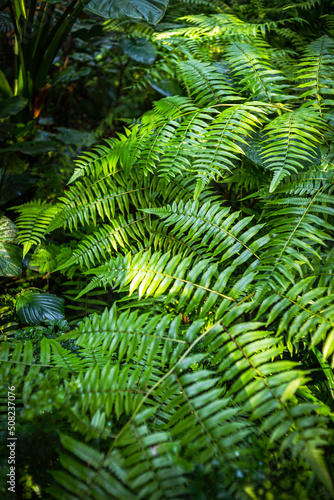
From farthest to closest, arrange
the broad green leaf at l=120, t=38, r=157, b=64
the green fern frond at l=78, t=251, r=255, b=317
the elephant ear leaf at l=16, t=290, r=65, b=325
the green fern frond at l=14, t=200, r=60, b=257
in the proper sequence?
the broad green leaf at l=120, t=38, r=157, b=64 → the green fern frond at l=14, t=200, r=60, b=257 → the elephant ear leaf at l=16, t=290, r=65, b=325 → the green fern frond at l=78, t=251, r=255, b=317

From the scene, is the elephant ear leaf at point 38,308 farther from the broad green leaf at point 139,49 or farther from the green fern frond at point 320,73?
the broad green leaf at point 139,49

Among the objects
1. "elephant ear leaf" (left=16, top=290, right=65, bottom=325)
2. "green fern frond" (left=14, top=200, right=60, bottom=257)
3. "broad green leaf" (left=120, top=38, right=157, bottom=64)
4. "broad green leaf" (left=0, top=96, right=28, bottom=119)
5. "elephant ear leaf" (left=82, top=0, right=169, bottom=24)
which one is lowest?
"elephant ear leaf" (left=16, top=290, right=65, bottom=325)

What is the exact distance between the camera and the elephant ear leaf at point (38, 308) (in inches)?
76.9

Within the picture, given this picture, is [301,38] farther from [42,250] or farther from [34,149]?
[42,250]

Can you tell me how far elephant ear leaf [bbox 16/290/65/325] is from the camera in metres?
1.95

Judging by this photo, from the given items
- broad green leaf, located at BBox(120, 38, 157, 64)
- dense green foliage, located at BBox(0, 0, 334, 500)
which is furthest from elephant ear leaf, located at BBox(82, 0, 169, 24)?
broad green leaf, located at BBox(120, 38, 157, 64)

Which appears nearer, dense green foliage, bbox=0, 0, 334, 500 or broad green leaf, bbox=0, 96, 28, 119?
dense green foliage, bbox=0, 0, 334, 500

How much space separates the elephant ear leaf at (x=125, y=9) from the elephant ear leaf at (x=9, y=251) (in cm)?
165

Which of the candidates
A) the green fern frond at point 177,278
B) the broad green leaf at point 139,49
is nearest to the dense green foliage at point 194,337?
the green fern frond at point 177,278

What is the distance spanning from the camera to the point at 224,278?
1.33 metres

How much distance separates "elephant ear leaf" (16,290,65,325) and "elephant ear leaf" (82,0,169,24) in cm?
203

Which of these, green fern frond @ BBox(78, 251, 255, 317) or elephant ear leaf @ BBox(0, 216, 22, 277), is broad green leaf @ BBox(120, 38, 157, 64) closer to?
elephant ear leaf @ BBox(0, 216, 22, 277)

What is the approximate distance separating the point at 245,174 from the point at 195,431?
5.07 feet

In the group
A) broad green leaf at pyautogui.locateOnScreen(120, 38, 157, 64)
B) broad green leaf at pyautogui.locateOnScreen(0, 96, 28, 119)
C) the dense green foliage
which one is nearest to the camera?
the dense green foliage
